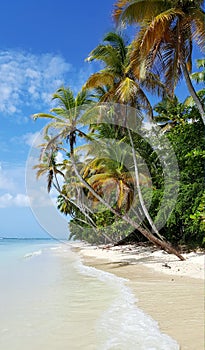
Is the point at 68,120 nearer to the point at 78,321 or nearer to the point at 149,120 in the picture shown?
the point at 149,120

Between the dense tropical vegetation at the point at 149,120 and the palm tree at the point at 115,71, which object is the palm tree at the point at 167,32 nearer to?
the dense tropical vegetation at the point at 149,120

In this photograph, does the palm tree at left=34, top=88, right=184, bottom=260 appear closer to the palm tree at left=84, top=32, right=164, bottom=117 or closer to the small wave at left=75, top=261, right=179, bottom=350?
the palm tree at left=84, top=32, right=164, bottom=117

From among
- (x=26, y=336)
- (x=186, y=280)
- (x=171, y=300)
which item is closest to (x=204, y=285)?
(x=186, y=280)

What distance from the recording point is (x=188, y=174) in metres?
13.6

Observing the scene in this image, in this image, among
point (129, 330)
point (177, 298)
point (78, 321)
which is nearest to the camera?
point (129, 330)

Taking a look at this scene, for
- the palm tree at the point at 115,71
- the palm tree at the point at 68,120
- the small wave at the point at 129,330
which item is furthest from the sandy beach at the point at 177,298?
the palm tree at the point at 115,71

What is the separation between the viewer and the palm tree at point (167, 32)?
9.07m

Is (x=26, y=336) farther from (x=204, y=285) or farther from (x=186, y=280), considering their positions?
(x=186, y=280)

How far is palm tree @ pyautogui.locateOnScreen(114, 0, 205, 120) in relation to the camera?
9070 millimetres

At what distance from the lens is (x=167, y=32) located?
947 centimetres

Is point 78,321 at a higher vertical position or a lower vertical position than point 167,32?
lower

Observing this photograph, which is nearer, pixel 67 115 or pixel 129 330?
pixel 129 330

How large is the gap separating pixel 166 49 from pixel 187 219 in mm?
6328

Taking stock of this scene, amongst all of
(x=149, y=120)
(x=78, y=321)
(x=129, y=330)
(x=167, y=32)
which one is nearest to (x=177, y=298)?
(x=129, y=330)
